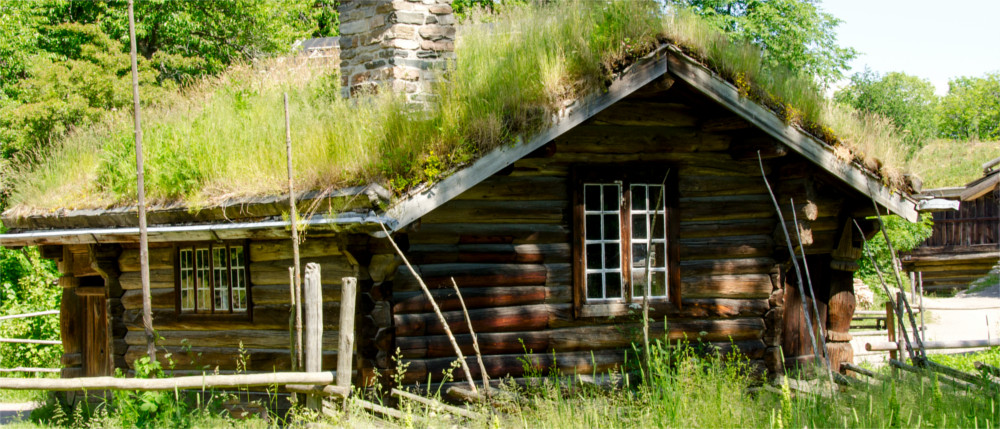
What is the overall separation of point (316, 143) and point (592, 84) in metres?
2.85

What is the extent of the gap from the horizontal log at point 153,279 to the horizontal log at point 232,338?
0.58 metres

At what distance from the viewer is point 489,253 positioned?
28.7 feet

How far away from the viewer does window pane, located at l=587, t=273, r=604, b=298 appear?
9078mm

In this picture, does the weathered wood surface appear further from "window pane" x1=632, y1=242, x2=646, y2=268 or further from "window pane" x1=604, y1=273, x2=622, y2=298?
"window pane" x1=632, y1=242, x2=646, y2=268


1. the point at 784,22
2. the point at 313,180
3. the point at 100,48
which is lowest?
the point at 313,180

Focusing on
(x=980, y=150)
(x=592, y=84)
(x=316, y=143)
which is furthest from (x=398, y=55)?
(x=980, y=150)

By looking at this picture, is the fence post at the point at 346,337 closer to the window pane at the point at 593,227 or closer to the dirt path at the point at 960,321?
the window pane at the point at 593,227

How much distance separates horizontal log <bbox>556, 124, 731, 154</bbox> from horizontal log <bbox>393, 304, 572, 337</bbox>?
174 centimetres

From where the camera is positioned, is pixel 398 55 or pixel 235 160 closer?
pixel 235 160

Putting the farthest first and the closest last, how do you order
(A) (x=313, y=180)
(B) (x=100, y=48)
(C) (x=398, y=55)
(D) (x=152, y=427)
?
(B) (x=100, y=48)
(C) (x=398, y=55)
(A) (x=313, y=180)
(D) (x=152, y=427)

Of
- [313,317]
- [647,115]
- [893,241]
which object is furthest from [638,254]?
[893,241]

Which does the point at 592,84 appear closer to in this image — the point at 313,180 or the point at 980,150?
the point at 313,180

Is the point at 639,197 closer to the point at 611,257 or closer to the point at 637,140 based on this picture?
the point at 637,140

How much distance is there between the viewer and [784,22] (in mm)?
31812
